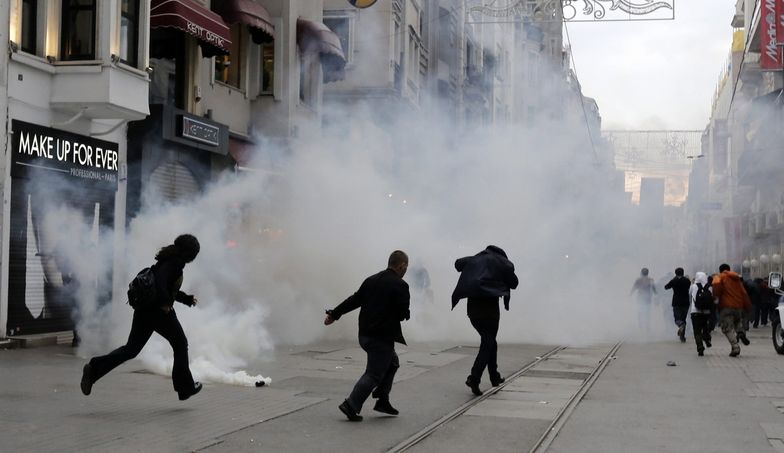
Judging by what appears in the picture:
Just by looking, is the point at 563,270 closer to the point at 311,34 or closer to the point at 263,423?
the point at 311,34

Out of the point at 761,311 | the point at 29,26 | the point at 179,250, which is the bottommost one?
the point at 761,311

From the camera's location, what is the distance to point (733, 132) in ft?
221

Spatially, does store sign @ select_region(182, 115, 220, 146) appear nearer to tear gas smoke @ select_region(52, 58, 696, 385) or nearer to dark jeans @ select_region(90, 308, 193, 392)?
tear gas smoke @ select_region(52, 58, 696, 385)

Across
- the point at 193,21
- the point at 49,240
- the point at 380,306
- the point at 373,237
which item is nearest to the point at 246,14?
the point at 193,21

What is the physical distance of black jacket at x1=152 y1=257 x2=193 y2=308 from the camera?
8.46 metres

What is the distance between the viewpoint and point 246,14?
2083 cm

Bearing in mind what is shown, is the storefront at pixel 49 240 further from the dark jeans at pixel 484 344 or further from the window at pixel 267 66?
the window at pixel 267 66

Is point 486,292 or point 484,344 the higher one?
point 486,292

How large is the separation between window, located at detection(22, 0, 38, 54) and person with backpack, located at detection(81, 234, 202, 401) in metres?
8.22

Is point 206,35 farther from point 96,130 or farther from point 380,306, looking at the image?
point 380,306

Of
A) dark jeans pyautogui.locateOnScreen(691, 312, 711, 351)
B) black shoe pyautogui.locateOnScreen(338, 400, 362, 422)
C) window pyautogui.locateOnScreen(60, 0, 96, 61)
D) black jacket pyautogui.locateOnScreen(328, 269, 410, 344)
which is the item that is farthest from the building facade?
dark jeans pyautogui.locateOnScreen(691, 312, 711, 351)

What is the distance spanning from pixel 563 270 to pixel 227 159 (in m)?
10.1

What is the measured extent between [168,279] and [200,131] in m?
11.2

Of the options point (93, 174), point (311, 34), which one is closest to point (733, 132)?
point (311, 34)
